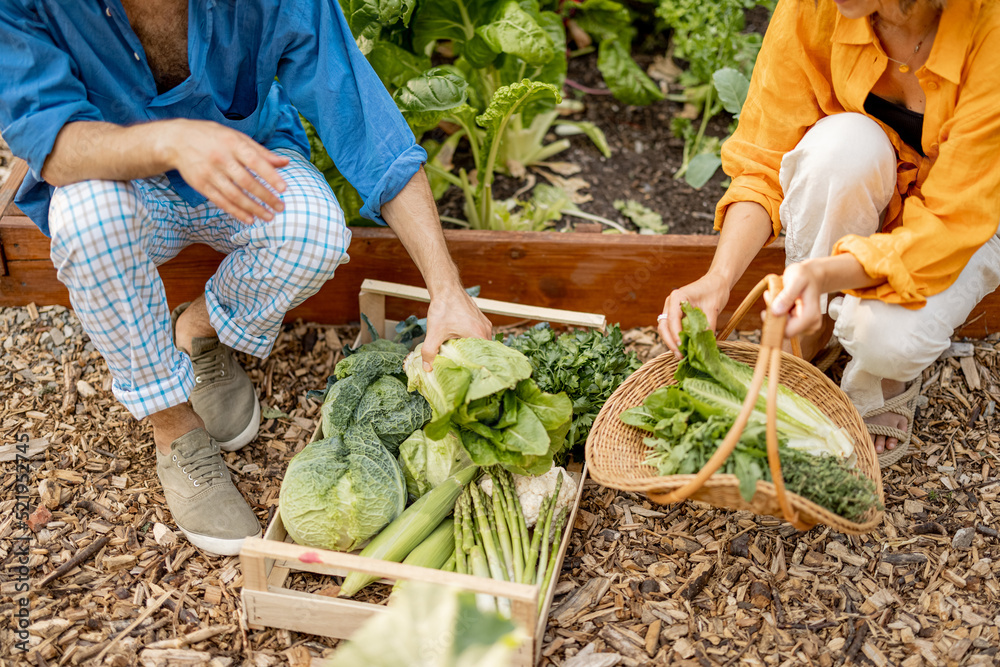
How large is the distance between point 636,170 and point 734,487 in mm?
2376

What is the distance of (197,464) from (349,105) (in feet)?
4.08

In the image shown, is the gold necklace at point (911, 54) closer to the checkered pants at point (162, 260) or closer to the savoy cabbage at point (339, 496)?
the checkered pants at point (162, 260)

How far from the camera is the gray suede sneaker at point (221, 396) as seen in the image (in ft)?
9.23

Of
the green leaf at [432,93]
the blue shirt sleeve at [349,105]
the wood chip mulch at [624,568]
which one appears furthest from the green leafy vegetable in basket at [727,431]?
the green leaf at [432,93]

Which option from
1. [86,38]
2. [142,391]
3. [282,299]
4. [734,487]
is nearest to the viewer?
[734,487]

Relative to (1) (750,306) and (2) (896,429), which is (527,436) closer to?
(1) (750,306)

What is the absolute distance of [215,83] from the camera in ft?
8.23

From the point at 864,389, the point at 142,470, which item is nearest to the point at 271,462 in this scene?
the point at 142,470

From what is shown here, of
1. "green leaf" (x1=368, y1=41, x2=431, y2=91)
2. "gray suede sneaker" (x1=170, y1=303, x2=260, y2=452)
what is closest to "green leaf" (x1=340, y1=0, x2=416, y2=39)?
"green leaf" (x1=368, y1=41, x2=431, y2=91)

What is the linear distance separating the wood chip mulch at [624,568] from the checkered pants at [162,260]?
50cm

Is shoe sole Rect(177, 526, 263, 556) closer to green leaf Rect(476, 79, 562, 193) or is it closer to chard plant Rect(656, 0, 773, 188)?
green leaf Rect(476, 79, 562, 193)

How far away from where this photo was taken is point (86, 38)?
2.23 metres

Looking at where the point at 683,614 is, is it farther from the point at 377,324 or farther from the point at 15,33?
the point at 15,33

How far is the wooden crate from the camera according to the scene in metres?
2.00
